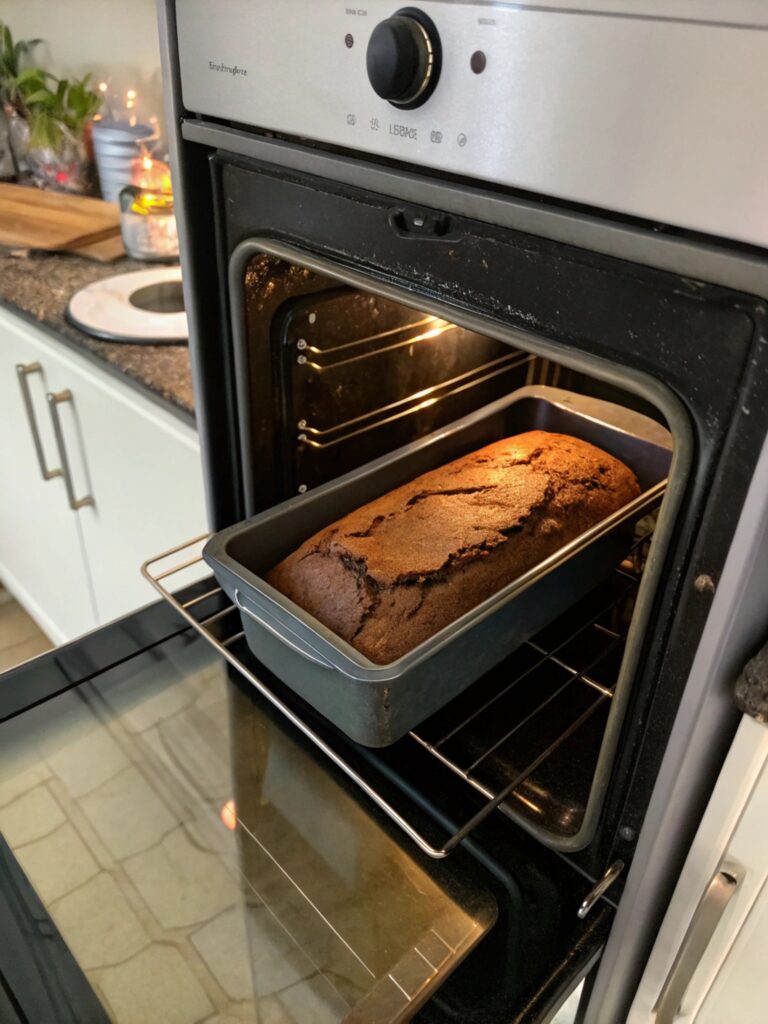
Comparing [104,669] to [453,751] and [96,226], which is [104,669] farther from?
[96,226]

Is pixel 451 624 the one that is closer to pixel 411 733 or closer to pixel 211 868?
pixel 411 733

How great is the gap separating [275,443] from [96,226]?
4.16 ft

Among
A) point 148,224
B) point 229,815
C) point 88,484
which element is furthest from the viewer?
point 148,224

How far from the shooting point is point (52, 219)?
6.23ft

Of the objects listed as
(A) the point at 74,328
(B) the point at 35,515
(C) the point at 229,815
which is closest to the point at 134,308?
(A) the point at 74,328

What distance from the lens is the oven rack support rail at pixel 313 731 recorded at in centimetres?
66

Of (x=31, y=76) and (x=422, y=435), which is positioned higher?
(x=31, y=76)

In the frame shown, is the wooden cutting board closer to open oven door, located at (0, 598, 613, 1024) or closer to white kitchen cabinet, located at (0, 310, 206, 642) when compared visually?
white kitchen cabinet, located at (0, 310, 206, 642)

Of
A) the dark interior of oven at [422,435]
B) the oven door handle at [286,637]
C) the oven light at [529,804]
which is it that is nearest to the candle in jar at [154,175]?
the dark interior of oven at [422,435]

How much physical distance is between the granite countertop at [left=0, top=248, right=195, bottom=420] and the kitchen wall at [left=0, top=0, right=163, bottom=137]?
55 cm

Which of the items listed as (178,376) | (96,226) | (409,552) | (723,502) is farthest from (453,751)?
(96,226)

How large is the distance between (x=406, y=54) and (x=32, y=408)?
129 centimetres

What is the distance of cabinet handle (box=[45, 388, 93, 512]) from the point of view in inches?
57.1

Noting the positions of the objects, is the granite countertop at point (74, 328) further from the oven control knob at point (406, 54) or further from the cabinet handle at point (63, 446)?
the oven control knob at point (406, 54)
